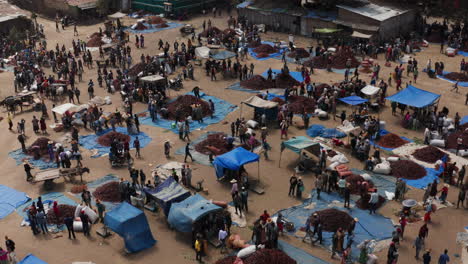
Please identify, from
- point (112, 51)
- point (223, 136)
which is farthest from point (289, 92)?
point (112, 51)

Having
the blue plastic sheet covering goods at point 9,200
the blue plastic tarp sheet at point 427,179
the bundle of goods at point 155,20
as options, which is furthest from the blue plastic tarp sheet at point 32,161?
the bundle of goods at point 155,20

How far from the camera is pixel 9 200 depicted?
2350 centimetres

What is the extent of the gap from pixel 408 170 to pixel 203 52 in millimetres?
20219

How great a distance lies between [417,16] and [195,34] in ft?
71.1

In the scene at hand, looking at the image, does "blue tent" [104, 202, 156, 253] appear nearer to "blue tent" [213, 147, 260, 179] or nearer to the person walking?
the person walking

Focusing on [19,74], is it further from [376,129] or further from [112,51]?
[376,129]

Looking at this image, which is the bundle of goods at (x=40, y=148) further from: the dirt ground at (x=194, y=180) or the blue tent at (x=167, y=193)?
the blue tent at (x=167, y=193)

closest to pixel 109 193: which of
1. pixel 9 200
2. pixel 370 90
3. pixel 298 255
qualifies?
pixel 9 200

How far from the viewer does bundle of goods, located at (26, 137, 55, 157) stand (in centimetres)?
2772

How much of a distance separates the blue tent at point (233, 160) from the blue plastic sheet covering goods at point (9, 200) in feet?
30.2

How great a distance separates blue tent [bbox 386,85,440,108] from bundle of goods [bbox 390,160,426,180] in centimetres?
573

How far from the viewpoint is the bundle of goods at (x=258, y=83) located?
35844 millimetres

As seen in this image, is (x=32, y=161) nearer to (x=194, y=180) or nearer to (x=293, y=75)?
(x=194, y=180)

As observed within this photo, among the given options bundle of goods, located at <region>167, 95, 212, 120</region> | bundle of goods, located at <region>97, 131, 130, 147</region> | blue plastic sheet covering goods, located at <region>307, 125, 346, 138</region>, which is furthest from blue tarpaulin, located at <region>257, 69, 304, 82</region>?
bundle of goods, located at <region>97, 131, 130, 147</region>
